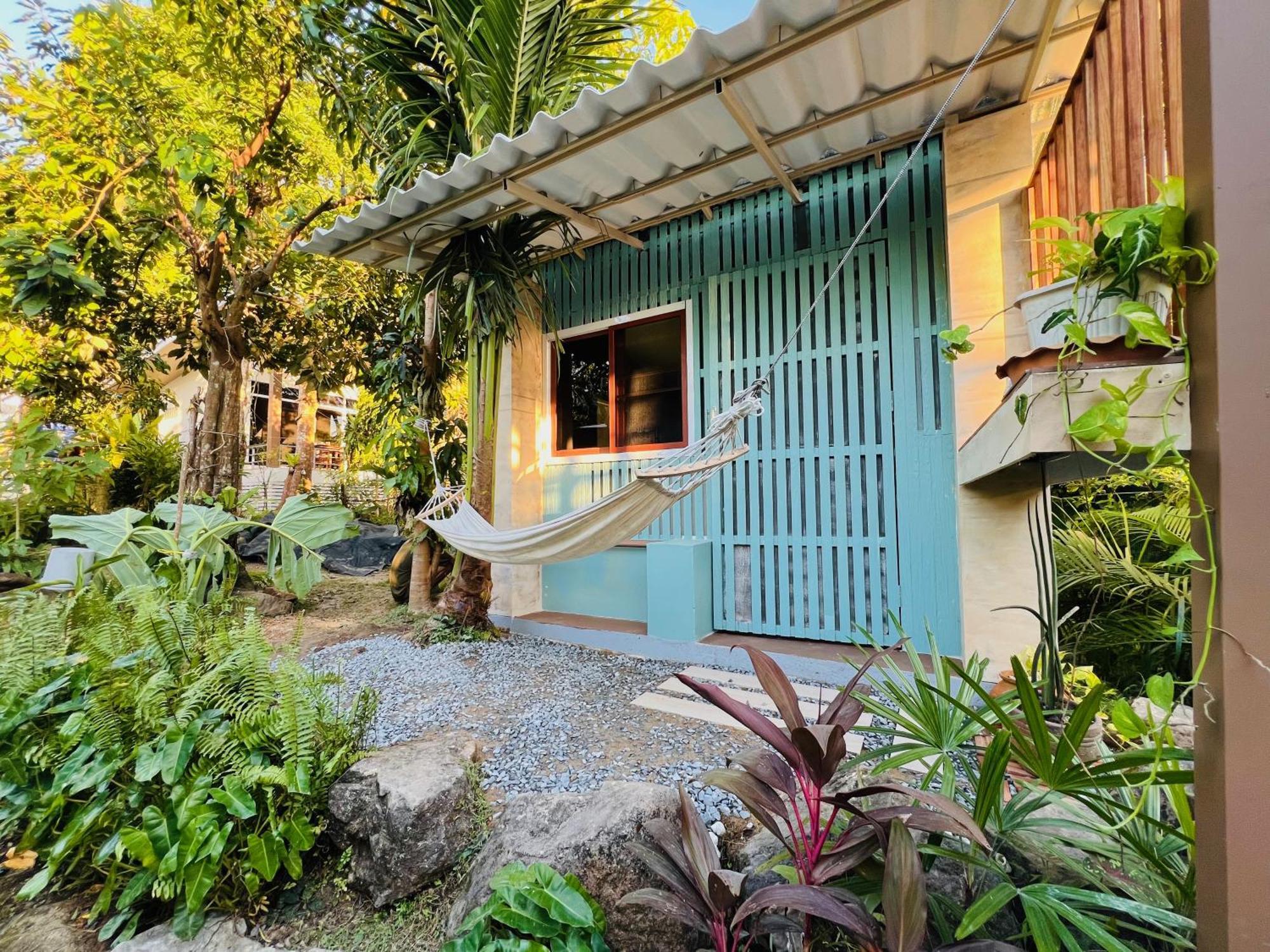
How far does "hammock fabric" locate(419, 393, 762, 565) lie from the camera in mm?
2014

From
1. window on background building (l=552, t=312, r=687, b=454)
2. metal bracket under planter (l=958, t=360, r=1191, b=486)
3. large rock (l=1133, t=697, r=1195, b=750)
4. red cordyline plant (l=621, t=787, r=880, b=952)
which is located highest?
window on background building (l=552, t=312, r=687, b=454)

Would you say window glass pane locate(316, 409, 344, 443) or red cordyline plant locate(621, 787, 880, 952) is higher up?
window glass pane locate(316, 409, 344, 443)

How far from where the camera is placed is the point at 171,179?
159 inches

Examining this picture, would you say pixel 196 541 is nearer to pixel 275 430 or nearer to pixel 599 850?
pixel 599 850

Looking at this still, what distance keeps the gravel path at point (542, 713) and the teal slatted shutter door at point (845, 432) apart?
0.86 metres

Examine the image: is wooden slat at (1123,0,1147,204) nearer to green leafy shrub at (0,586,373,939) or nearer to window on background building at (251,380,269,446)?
green leafy shrub at (0,586,373,939)

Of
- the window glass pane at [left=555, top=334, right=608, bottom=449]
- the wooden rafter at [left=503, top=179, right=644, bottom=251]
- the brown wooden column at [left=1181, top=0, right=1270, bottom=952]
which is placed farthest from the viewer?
the window glass pane at [left=555, top=334, right=608, bottom=449]

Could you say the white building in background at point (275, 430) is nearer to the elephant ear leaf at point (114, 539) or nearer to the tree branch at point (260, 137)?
the tree branch at point (260, 137)

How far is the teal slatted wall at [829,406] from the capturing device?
8.25 feet

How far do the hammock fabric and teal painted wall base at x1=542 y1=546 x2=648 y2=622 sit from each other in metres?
0.85

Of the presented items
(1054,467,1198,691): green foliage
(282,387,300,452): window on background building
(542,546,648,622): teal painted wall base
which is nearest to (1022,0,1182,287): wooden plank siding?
(1054,467,1198,691): green foliage

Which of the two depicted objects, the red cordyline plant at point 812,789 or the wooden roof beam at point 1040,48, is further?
the wooden roof beam at point 1040,48

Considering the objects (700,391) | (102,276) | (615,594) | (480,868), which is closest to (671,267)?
(700,391)

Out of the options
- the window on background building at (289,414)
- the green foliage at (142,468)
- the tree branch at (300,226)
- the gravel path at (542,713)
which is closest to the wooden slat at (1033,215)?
the gravel path at (542,713)
